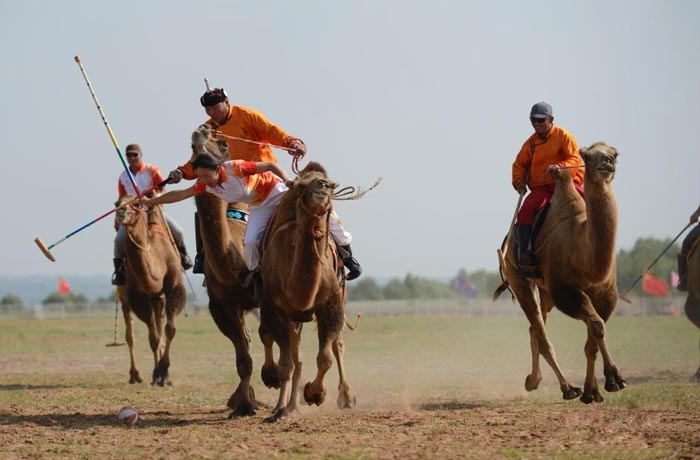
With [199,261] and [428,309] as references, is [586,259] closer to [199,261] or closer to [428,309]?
[199,261]

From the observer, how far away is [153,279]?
731 inches

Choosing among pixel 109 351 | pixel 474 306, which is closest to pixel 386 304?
pixel 474 306

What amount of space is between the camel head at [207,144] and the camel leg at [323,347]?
2.28 meters

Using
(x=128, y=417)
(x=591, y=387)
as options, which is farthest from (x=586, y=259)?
(x=128, y=417)

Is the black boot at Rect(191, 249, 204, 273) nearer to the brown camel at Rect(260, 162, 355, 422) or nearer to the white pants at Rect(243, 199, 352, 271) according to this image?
the white pants at Rect(243, 199, 352, 271)

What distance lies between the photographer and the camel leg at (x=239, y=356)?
12.9 metres

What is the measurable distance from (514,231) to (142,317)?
22.3 feet

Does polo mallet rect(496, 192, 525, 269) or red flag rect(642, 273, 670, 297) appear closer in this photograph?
polo mallet rect(496, 192, 525, 269)

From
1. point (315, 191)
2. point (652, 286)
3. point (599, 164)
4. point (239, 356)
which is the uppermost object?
point (599, 164)

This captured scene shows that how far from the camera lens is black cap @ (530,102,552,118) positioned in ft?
47.5

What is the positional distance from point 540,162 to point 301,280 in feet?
14.6

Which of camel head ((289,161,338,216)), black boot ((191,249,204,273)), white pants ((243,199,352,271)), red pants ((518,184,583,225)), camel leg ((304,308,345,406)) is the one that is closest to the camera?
camel head ((289,161,338,216))

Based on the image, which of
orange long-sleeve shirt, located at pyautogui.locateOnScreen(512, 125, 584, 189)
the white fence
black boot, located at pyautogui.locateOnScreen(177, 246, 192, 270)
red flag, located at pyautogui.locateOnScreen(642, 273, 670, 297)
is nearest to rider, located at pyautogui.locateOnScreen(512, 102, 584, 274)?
orange long-sleeve shirt, located at pyautogui.locateOnScreen(512, 125, 584, 189)

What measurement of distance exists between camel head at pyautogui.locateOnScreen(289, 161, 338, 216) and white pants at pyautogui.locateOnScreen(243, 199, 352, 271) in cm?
135
